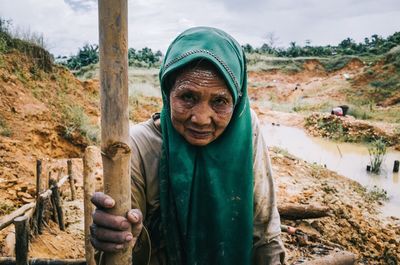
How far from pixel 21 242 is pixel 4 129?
5.00 meters

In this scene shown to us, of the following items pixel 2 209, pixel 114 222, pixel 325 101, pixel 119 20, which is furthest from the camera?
pixel 325 101

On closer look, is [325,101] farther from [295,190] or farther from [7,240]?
[7,240]

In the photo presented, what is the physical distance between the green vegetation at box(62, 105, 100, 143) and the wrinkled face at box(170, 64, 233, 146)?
6.83m

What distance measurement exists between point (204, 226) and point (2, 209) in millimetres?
3518

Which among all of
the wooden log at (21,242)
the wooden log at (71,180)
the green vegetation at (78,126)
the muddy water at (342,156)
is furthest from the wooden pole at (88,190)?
the muddy water at (342,156)

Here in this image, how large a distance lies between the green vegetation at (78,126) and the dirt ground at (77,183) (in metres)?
0.14

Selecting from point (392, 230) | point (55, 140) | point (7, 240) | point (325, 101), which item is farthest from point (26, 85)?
point (325, 101)

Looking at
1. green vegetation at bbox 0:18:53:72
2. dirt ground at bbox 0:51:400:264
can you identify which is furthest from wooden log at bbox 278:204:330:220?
green vegetation at bbox 0:18:53:72

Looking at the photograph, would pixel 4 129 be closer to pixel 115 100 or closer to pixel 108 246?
pixel 108 246

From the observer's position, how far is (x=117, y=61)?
104 cm

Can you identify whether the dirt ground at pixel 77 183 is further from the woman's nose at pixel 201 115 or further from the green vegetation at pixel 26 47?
the woman's nose at pixel 201 115

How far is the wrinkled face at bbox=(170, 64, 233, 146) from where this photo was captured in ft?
Result: 4.91

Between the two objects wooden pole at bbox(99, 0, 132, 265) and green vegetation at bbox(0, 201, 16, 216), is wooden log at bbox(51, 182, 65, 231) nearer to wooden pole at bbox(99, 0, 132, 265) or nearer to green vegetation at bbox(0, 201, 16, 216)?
green vegetation at bbox(0, 201, 16, 216)

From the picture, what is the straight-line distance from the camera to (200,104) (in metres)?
1.53
